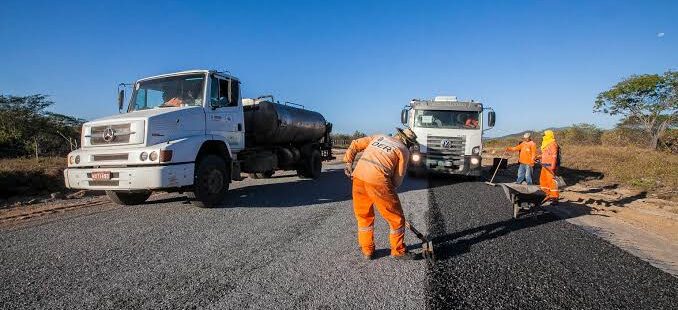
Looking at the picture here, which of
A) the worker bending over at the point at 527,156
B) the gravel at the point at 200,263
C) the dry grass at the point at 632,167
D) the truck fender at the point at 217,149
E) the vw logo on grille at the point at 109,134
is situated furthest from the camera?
the dry grass at the point at 632,167

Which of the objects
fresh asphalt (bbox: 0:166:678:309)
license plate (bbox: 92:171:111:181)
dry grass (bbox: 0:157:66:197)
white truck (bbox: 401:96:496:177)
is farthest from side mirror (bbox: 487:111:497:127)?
dry grass (bbox: 0:157:66:197)

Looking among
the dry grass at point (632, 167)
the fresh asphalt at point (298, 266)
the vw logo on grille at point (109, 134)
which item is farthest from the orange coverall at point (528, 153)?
the vw logo on grille at point (109, 134)

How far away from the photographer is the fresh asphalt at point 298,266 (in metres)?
3.00

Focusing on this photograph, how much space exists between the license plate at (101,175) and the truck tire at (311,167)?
651 cm

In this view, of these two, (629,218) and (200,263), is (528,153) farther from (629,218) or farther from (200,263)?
(200,263)

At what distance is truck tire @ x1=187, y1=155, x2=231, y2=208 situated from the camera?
638cm

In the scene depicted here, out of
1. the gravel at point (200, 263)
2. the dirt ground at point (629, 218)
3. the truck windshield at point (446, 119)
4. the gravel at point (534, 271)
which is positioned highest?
the truck windshield at point (446, 119)

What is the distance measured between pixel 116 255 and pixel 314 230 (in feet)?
7.59

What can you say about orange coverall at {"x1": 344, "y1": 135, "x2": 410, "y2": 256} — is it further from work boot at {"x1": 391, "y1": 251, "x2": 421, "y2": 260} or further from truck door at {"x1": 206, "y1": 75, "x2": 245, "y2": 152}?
truck door at {"x1": 206, "y1": 75, "x2": 245, "y2": 152}

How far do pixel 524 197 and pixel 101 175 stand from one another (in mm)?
6641

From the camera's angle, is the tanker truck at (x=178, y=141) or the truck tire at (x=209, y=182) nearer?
the tanker truck at (x=178, y=141)

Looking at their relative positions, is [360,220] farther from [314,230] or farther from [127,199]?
[127,199]

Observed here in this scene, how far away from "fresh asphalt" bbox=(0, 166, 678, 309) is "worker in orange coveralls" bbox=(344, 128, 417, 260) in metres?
0.21

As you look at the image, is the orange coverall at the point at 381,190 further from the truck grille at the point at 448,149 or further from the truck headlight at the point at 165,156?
the truck grille at the point at 448,149
